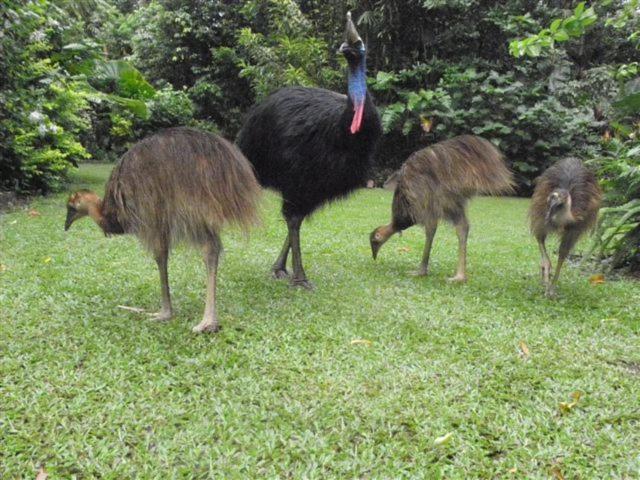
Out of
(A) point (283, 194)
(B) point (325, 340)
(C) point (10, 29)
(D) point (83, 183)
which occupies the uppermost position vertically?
(C) point (10, 29)

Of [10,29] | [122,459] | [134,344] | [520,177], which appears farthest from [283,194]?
[520,177]

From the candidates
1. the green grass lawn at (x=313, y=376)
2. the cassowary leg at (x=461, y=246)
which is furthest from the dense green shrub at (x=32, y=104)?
the cassowary leg at (x=461, y=246)

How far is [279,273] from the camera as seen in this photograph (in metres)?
4.93

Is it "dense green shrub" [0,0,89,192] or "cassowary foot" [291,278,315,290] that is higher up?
"dense green shrub" [0,0,89,192]

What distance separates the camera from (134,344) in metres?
3.20

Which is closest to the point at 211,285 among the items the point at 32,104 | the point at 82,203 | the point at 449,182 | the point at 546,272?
the point at 82,203

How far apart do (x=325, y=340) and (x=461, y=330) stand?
3.11 ft

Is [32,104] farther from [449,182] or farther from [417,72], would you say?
[417,72]

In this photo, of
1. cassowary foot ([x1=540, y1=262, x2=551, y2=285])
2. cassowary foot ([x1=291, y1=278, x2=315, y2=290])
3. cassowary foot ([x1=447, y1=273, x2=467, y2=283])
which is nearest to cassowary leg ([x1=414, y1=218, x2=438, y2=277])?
cassowary foot ([x1=447, y1=273, x2=467, y2=283])

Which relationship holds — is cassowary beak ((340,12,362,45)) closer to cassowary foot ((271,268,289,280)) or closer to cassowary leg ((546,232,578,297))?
cassowary foot ((271,268,289,280))

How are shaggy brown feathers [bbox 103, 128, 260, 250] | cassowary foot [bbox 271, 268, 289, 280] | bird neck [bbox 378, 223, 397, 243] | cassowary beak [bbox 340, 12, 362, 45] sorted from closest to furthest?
shaggy brown feathers [bbox 103, 128, 260, 250], cassowary beak [bbox 340, 12, 362, 45], cassowary foot [bbox 271, 268, 289, 280], bird neck [bbox 378, 223, 397, 243]

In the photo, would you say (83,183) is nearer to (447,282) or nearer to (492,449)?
(447,282)

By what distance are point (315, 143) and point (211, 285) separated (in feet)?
4.99

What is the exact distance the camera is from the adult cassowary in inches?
163
